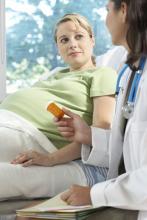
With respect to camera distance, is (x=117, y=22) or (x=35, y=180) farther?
(x=35, y=180)

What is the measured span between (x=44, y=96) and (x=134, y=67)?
0.60 metres

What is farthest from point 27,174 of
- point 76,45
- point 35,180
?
point 76,45

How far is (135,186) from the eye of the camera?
114 cm

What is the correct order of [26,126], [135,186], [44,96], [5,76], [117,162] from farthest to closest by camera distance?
[5,76], [44,96], [26,126], [117,162], [135,186]

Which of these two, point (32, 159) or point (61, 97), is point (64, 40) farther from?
point (32, 159)

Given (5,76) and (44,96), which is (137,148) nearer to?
(44,96)

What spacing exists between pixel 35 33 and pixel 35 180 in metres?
1.83

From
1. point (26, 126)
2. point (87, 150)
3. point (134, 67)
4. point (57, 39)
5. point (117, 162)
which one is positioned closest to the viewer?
point (134, 67)

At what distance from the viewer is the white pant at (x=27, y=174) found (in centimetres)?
145

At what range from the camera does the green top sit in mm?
1708

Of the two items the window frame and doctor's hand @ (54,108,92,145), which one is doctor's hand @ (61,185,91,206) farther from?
the window frame

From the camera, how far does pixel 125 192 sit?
1.15 metres

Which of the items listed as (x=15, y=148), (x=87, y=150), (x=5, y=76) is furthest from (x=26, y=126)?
(x=5, y=76)

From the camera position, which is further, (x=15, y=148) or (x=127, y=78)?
(x=15, y=148)
